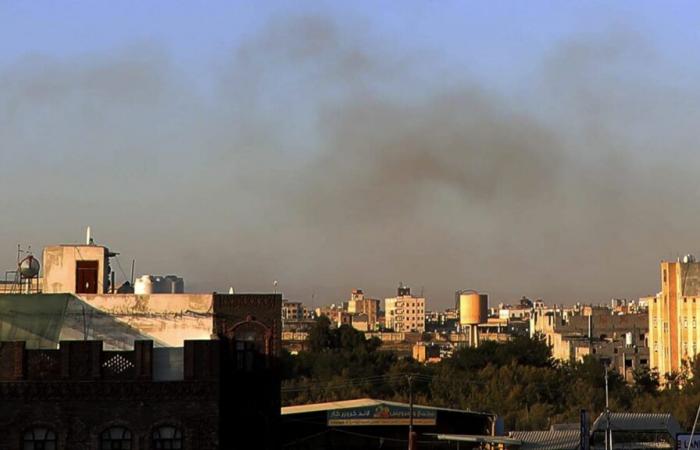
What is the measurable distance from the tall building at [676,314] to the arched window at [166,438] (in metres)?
113

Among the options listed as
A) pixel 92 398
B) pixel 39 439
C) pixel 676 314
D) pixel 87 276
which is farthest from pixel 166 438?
pixel 676 314

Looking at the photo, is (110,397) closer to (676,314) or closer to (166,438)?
(166,438)

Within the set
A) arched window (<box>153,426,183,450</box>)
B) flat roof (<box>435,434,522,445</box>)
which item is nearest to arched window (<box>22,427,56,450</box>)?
arched window (<box>153,426,183,450</box>)

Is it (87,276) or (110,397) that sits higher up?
(87,276)

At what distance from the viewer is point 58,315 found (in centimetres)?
4722

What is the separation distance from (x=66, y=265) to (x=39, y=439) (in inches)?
488

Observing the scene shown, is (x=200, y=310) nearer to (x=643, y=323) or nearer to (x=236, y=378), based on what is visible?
(x=236, y=378)

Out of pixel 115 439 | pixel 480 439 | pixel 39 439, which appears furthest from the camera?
pixel 480 439

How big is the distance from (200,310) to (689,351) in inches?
4267

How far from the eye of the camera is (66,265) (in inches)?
2040

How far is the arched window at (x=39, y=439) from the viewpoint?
40.3 m

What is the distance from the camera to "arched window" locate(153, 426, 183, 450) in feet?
133

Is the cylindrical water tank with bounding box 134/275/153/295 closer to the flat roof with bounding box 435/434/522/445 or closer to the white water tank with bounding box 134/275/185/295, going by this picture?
the white water tank with bounding box 134/275/185/295

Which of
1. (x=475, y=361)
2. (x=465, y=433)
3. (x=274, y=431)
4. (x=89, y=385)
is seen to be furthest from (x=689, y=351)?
(x=89, y=385)
